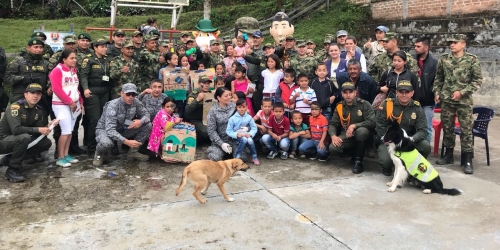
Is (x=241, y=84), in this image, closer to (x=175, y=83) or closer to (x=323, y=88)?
(x=175, y=83)

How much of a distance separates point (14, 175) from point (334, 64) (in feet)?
16.1

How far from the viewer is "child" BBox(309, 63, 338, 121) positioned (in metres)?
6.41

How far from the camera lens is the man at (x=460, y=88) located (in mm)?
5543

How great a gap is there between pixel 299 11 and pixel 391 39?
12.2m

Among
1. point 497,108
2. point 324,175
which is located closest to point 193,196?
point 324,175

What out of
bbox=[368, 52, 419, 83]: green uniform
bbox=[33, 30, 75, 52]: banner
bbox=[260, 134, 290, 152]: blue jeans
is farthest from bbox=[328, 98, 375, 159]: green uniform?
bbox=[33, 30, 75, 52]: banner

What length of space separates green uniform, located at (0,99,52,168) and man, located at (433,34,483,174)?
18.3ft

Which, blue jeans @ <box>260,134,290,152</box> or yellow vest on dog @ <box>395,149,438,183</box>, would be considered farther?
blue jeans @ <box>260,134,290,152</box>

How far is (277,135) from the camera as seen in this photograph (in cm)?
636

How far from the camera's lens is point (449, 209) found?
4.36m

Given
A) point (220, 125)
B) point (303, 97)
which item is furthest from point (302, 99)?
point (220, 125)

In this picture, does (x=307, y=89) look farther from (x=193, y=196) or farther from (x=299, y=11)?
(x=299, y=11)

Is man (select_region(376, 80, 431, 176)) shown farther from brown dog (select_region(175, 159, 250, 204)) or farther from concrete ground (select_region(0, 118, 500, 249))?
brown dog (select_region(175, 159, 250, 204))

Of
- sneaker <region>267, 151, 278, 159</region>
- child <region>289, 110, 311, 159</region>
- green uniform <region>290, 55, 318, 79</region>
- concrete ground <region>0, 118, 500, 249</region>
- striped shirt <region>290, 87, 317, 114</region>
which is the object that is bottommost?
concrete ground <region>0, 118, 500, 249</region>
